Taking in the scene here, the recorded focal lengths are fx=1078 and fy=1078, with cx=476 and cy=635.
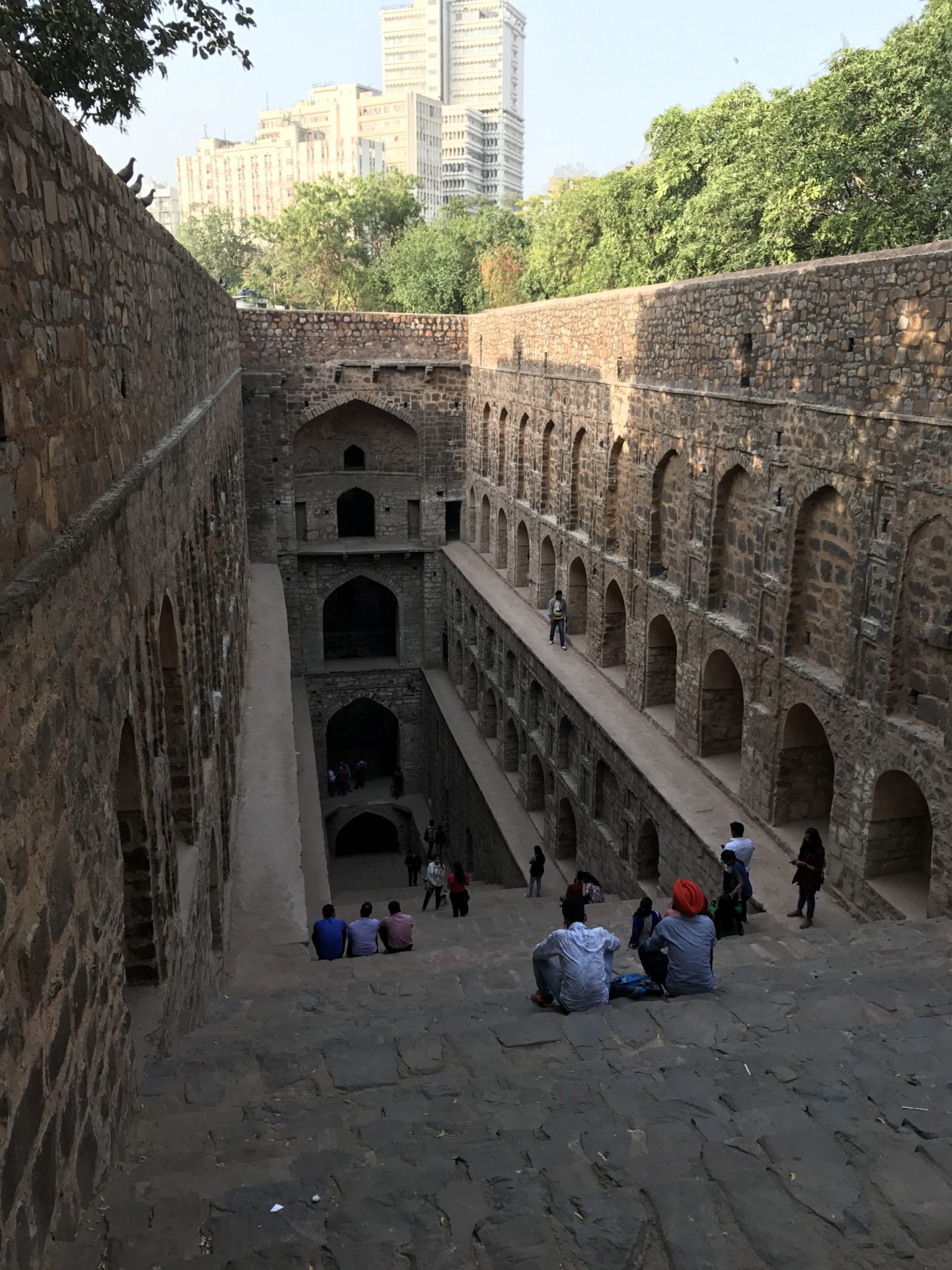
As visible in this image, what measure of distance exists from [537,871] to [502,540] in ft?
27.0

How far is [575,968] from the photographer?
5941 mm

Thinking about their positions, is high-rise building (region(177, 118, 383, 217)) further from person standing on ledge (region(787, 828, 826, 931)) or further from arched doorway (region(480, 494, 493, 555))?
person standing on ledge (region(787, 828, 826, 931))

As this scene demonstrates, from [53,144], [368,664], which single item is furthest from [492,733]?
[53,144]

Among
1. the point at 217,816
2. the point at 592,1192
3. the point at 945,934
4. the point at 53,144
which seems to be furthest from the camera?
the point at 217,816

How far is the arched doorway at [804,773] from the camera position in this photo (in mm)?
9922

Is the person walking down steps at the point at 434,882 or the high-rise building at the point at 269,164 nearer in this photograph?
the person walking down steps at the point at 434,882

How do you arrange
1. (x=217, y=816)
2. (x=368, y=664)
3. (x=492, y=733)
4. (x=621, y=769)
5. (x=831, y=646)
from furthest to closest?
1. (x=368, y=664)
2. (x=492, y=733)
3. (x=621, y=769)
4. (x=831, y=646)
5. (x=217, y=816)

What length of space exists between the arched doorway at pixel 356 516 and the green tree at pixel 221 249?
2987 cm

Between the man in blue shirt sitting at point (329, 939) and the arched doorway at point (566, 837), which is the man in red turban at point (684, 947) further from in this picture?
the arched doorway at point (566, 837)

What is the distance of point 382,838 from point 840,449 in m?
16.7

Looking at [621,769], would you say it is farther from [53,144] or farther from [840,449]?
[53,144]

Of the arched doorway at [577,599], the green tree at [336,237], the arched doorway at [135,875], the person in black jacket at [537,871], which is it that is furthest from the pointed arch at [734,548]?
the green tree at [336,237]

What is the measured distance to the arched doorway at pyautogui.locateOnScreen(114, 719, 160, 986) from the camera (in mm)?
4578

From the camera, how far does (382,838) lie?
23469 millimetres
